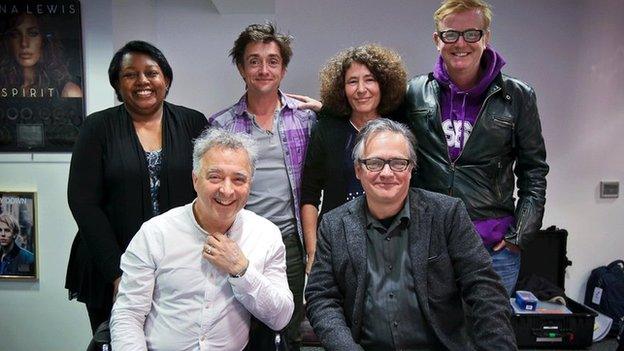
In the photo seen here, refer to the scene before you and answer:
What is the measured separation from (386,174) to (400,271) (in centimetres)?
32

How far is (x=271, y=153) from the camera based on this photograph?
2154 mm

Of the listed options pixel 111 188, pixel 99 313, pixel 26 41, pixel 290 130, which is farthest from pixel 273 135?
pixel 26 41

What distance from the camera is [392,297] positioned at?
61.1 inches

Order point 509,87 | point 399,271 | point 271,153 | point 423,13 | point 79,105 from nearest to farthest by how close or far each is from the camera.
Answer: point 399,271 → point 509,87 → point 271,153 → point 79,105 → point 423,13

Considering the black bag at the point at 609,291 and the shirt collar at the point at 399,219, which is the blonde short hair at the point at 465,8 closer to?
the shirt collar at the point at 399,219

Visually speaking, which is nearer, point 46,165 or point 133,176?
point 133,176

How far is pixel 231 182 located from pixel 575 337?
2739 mm

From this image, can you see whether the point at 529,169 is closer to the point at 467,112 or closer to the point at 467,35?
the point at 467,112

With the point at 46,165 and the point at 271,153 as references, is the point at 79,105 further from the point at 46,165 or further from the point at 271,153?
the point at 271,153

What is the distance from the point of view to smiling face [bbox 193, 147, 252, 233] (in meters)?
1.59

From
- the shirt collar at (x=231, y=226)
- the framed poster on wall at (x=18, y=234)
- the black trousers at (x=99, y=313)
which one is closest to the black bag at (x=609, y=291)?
the shirt collar at (x=231, y=226)

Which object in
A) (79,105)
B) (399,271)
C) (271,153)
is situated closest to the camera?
(399,271)

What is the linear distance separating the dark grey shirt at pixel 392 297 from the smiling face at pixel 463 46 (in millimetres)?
637

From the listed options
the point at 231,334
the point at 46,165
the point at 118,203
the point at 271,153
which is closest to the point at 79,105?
the point at 46,165
